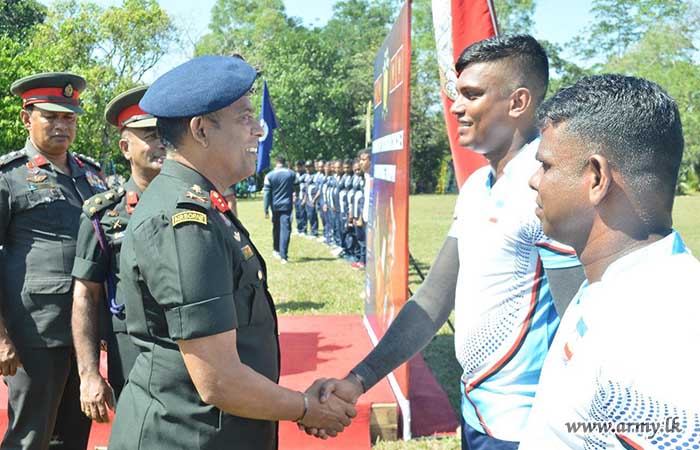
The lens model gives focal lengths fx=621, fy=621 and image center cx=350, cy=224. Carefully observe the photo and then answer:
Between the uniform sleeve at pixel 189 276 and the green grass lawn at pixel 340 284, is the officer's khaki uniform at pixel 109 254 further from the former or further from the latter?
the green grass lawn at pixel 340 284

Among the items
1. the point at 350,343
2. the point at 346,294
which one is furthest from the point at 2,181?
the point at 346,294

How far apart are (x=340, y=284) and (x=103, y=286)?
23.6 feet

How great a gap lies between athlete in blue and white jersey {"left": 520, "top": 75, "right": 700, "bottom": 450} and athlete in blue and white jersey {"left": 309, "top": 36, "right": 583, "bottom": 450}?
0.56 m

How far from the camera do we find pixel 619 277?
106 centimetres

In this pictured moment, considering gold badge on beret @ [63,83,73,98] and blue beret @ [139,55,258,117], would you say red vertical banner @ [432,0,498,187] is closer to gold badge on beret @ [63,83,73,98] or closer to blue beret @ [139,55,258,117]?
blue beret @ [139,55,258,117]

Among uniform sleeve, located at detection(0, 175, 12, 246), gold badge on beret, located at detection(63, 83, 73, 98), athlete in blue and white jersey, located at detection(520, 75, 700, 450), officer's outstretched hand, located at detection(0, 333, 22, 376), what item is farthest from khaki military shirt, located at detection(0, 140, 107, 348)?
athlete in blue and white jersey, located at detection(520, 75, 700, 450)

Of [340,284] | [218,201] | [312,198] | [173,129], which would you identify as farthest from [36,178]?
[312,198]

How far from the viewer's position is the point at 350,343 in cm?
567

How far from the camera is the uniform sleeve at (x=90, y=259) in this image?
2.70 metres

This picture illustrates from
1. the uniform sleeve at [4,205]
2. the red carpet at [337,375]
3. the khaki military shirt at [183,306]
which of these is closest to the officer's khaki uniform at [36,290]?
the uniform sleeve at [4,205]

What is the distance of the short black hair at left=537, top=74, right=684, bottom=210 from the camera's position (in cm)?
113

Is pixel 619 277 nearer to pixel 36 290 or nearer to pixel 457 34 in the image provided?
pixel 36 290

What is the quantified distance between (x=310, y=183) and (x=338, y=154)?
25.0m

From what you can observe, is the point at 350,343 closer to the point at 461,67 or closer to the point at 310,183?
the point at 461,67
